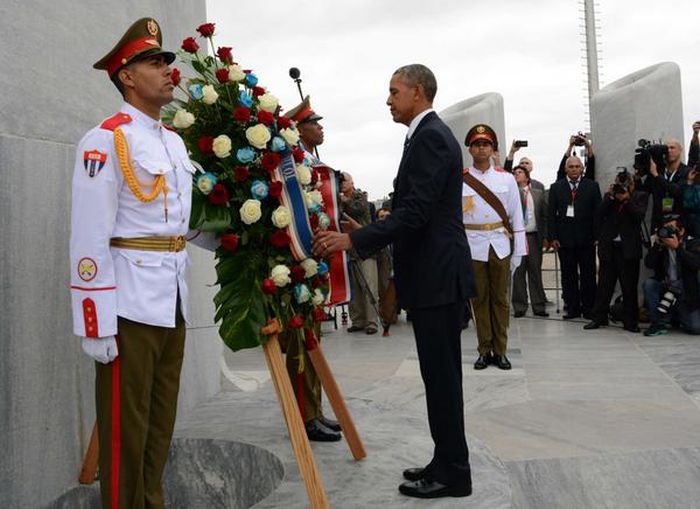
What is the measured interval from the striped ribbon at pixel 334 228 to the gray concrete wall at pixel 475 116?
6.18 m

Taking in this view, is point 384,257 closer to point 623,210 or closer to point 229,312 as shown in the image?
point 623,210

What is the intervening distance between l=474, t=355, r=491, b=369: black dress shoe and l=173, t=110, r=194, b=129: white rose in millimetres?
3782

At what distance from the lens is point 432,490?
10.8ft

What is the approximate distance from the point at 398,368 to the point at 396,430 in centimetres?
231

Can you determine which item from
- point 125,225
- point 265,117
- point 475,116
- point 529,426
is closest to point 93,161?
point 125,225

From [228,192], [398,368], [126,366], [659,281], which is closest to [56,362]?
[126,366]

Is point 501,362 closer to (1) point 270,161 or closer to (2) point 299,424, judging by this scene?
(2) point 299,424

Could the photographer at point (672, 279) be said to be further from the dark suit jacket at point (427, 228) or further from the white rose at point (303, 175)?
the white rose at point (303, 175)

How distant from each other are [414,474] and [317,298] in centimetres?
87

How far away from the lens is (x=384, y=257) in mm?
9508

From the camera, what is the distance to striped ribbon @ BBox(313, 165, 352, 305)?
3729 mm

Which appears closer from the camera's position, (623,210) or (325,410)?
(325,410)

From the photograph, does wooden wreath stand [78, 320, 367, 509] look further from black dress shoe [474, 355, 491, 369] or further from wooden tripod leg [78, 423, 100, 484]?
black dress shoe [474, 355, 491, 369]

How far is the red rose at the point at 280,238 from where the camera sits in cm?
322
